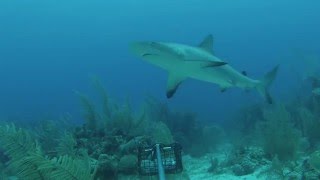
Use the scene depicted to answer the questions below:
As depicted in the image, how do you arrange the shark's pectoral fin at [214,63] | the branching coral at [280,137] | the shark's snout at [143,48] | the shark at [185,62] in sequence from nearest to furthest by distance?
the shark's snout at [143,48]
the shark at [185,62]
the shark's pectoral fin at [214,63]
the branching coral at [280,137]

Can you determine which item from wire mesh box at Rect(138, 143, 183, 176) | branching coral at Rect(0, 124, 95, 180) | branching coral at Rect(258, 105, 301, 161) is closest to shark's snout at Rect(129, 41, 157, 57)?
wire mesh box at Rect(138, 143, 183, 176)

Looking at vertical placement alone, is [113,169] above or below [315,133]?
below

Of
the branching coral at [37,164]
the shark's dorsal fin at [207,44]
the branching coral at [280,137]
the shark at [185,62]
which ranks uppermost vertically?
the shark's dorsal fin at [207,44]

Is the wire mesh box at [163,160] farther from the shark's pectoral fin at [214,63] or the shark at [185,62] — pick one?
the shark's pectoral fin at [214,63]

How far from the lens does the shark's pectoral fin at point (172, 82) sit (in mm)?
8320

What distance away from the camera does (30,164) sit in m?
5.76

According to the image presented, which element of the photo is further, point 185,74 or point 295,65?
point 295,65

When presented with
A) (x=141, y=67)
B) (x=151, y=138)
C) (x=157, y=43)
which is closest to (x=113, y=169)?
(x=151, y=138)

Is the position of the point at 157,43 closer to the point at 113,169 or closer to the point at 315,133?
the point at 113,169

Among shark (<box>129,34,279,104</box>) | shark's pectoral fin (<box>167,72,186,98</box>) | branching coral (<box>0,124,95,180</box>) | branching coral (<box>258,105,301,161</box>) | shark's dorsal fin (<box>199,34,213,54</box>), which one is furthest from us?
branching coral (<box>258,105,301,161</box>)

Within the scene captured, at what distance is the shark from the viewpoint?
7.25m

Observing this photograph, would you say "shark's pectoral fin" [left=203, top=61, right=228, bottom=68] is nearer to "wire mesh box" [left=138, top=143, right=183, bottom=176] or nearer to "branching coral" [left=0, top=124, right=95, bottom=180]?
"wire mesh box" [left=138, top=143, right=183, bottom=176]

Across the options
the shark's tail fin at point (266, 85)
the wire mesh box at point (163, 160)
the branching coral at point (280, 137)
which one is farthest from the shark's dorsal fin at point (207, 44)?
the branching coral at point (280, 137)

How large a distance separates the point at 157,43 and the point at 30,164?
9.83 ft
